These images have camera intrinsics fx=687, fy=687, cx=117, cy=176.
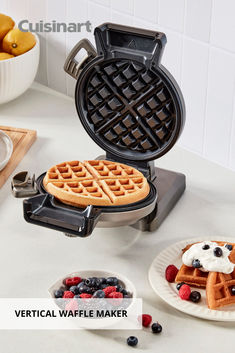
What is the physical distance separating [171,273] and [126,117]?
452 mm

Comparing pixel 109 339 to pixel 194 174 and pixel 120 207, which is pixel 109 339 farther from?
pixel 194 174

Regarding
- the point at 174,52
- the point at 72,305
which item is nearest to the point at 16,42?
the point at 174,52

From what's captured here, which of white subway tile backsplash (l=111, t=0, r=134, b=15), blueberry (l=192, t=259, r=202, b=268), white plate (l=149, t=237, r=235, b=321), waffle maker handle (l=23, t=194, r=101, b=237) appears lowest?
white plate (l=149, t=237, r=235, b=321)

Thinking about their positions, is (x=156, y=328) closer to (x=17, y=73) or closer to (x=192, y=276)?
(x=192, y=276)

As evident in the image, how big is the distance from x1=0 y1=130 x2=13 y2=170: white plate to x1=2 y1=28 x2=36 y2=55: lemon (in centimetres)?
40

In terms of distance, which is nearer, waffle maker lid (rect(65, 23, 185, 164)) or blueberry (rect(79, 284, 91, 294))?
blueberry (rect(79, 284, 91, 294))

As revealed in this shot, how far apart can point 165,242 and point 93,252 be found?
7.1 inches

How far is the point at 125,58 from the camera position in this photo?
5.45ft

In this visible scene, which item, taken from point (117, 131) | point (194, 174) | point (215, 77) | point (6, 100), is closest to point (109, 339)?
A: point (117, 131)

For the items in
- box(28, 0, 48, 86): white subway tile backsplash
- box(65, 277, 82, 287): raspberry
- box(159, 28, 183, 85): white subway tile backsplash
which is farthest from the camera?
box(28, 0, 48, 86): white subway tile backsplash

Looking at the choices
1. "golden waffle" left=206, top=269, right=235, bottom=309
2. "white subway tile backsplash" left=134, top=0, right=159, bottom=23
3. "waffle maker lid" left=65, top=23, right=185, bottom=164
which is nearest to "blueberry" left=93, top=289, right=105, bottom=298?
"golden waffle" left=206, top=269, right=235, bottom=309

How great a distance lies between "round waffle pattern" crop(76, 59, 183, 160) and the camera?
167cm

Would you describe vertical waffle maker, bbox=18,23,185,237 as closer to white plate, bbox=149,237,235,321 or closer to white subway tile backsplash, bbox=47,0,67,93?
white plate, bbox=149,237,235,321

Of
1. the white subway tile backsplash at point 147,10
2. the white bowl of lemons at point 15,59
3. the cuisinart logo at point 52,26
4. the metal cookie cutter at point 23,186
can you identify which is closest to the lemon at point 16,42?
the white bowl of lemons at point 15,59
